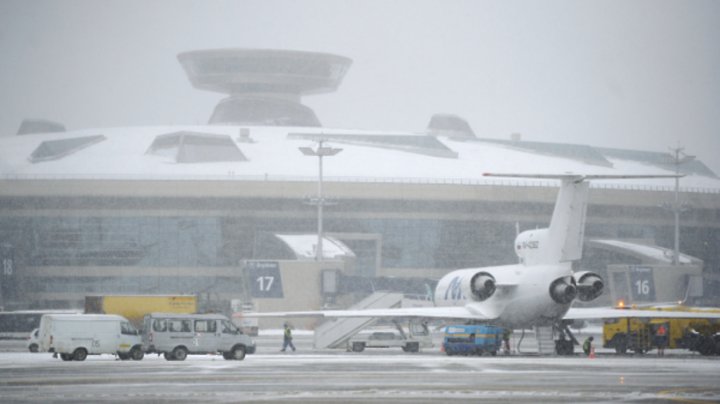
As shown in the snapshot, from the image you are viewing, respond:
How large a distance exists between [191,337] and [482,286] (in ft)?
48.3

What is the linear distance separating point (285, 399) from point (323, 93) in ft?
510

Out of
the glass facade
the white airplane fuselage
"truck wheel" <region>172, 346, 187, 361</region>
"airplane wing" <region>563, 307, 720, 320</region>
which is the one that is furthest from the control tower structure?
"truck wheel" <region>172, 346, 187, 361</region>

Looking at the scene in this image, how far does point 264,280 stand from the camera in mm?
109188

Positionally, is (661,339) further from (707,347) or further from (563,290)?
(563,290)

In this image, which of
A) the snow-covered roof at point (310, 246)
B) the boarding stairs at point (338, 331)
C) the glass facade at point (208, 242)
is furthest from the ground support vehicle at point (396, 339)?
the glass facade at point (208, 242)

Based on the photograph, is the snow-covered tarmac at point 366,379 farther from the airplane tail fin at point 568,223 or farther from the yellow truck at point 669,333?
the yellow truck at point 669,333

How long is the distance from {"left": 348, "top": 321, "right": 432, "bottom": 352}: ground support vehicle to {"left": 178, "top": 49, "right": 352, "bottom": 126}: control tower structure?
10727 cm

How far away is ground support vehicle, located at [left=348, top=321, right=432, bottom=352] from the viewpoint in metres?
72.3

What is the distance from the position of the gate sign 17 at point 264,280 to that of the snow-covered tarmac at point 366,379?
1948 inches

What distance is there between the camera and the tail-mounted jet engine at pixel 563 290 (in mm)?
60156

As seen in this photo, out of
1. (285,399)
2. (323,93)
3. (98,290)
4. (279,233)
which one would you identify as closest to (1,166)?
(98,290)

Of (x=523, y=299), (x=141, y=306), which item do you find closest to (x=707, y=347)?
(x=523, y=299)

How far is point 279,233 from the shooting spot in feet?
412

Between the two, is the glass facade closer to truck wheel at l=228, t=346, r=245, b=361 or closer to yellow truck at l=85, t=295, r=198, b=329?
yellow truck at l=85, t=295, r=198, b=329
